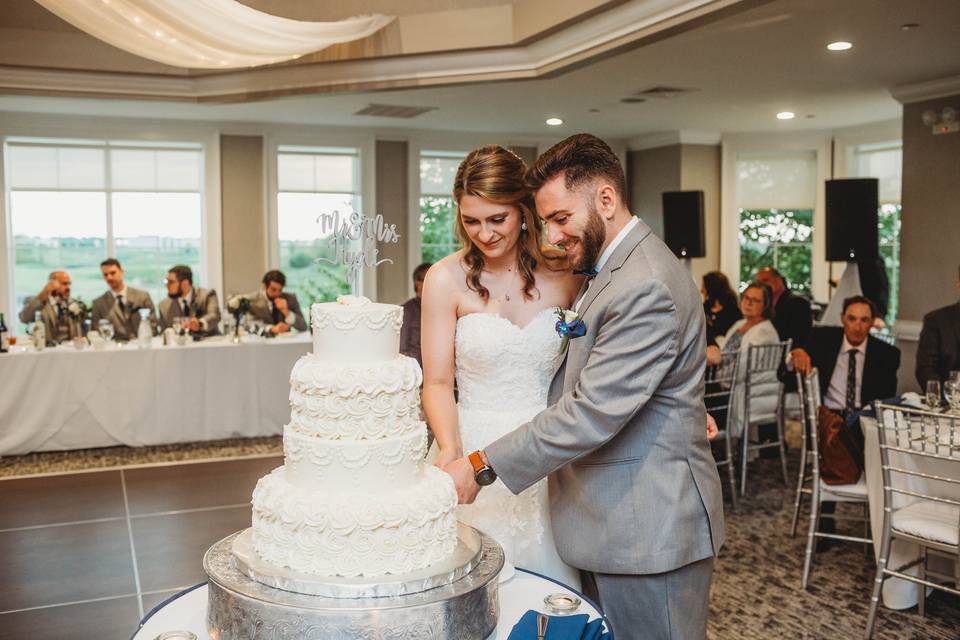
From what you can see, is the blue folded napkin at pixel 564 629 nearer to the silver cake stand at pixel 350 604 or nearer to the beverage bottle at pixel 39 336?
the silver cake stand at pixel 350 604

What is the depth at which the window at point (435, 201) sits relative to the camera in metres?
12.6

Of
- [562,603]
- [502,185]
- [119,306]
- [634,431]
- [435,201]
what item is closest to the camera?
[562,603]

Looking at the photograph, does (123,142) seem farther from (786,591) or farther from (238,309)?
(786,591)

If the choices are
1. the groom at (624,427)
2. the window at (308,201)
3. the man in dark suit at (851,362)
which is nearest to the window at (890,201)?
the man in dark suit at (851,362)

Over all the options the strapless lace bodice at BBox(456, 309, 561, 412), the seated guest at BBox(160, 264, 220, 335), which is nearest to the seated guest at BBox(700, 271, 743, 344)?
the seated guest at BBox(160, 264, 220, 335)

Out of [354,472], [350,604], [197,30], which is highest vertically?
[197,30]

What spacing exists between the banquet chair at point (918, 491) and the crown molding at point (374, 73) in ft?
9.68

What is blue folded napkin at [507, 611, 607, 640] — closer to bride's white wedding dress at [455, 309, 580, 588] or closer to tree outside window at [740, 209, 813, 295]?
bride's white wedding dress at [455, 309, 580, 588]

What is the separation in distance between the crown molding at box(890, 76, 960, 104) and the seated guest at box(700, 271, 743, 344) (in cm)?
273

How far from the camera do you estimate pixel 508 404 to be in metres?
2.67

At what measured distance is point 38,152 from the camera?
10836 millimetres

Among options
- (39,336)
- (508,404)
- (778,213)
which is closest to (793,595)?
(508,404)

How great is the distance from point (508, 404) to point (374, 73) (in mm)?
5532

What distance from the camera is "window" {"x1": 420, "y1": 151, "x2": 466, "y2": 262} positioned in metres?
12.6
